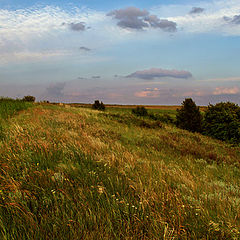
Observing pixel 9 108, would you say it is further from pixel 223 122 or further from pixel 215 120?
pixel 223 122

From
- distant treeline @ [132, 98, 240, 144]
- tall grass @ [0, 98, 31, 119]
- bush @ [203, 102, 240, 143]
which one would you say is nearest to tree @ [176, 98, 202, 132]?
distant treeline @ [132, 98, 240, 144]

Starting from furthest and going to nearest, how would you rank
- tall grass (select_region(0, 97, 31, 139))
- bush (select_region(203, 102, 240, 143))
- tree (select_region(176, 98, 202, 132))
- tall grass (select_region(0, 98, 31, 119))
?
tree (select_region(176, 98, 202, 132)) < bush (select_region(203, 102, 240, 143)) < tall grass (select_region(0, 98, 31, 119)) < tall grass (select_region(0, 97, 31, 139))

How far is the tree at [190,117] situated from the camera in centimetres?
3028

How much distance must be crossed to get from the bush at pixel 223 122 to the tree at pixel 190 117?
227cm

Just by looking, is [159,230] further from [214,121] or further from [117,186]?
[214,121]

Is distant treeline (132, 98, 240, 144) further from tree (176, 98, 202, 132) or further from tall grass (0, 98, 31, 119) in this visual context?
tall grass (0, 98, 31, 119)

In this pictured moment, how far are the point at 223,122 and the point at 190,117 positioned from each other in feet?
18.8

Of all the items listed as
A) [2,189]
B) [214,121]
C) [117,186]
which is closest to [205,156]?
[117,186]

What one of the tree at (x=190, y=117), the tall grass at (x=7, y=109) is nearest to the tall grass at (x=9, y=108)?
the tall grass at (x=7, y=109)

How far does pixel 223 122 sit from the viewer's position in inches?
1006

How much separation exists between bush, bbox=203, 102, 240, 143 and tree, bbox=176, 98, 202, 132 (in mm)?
2269

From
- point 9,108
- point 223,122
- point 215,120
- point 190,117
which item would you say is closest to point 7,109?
point 9,108

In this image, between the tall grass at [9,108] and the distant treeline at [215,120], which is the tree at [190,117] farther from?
the tall grass at [9,108]

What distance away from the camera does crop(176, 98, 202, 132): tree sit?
30281 mm
